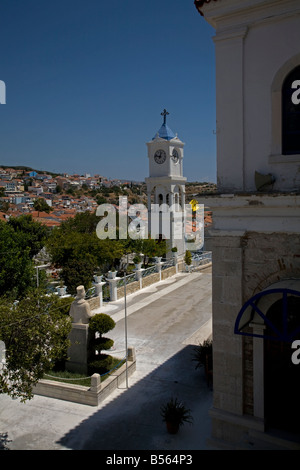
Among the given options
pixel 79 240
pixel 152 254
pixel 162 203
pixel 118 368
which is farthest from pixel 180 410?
pixel 162 203

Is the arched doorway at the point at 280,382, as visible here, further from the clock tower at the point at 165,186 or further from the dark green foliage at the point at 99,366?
the clock tower at the point at 165,186

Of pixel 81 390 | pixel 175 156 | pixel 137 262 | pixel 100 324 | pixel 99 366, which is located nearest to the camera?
pixel 81 390

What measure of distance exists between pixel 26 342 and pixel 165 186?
896 inches

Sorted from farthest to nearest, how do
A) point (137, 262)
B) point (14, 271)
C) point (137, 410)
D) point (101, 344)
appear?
1. point (137, 262)
2. point (14, 271)
3. point (101, 344)
4. point (137, 410)

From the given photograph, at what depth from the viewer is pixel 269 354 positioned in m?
6.09

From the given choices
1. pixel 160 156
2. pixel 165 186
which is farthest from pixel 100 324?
pixel 160 156

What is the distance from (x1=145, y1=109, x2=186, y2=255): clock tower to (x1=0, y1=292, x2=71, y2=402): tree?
21.4 m

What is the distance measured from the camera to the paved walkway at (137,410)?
7.31m

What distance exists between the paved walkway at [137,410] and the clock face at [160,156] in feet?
57.0

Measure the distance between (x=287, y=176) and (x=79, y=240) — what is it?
54.4 feet

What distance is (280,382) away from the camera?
6.05 m

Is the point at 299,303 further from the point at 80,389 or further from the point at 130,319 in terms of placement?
the point at 130,319

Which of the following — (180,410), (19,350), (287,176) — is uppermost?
(287,176)

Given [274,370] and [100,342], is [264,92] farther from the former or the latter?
[100,342]
